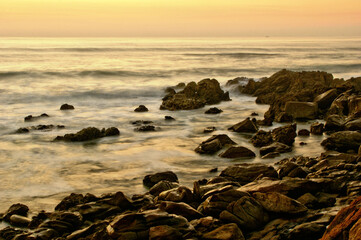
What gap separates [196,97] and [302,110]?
751 centimetres

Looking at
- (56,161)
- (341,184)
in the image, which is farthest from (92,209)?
(56,161)

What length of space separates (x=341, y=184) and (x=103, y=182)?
5578 mm

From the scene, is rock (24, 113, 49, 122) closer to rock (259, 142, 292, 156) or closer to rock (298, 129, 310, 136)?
rock (259, 142, 292, 156)

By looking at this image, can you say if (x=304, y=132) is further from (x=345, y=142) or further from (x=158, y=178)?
(x=158, y=178)

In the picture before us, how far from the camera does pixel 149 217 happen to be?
6109 mm

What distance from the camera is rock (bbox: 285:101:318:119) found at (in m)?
18.1

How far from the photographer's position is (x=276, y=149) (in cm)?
1282

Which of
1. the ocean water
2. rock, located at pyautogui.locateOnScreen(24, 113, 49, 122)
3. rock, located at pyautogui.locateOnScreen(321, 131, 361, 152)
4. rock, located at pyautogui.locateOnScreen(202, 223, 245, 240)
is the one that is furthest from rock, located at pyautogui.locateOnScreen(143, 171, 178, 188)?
rock, located at pyautogui.locateOnScreen(24, 113, 49, 122)

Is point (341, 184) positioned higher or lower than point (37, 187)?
higher

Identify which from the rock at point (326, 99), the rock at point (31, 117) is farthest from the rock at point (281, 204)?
the rock at point (31, 117)

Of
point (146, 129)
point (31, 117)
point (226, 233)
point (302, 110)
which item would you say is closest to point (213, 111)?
point (302, 110)

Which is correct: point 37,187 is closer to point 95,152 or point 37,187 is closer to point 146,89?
point 95,152

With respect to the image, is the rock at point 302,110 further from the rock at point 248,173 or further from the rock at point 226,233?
the rock at point 226,233

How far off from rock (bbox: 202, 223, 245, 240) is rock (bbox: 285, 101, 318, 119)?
13.0 metres
